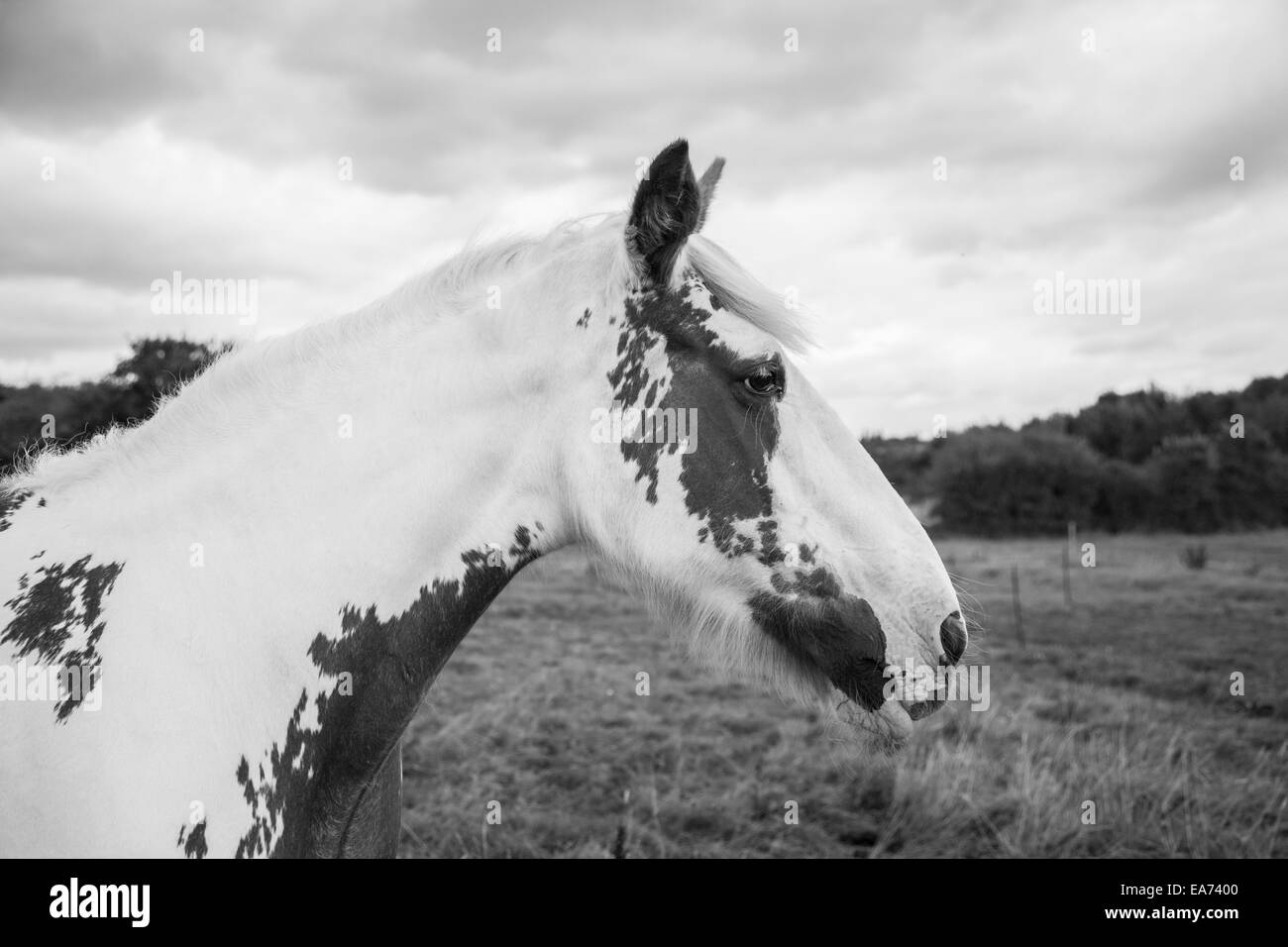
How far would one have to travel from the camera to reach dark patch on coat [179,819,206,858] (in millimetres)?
1987

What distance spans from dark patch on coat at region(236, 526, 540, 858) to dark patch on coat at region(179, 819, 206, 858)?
17 cm

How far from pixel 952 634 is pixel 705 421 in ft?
A: 3.19

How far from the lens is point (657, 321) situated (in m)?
2.47

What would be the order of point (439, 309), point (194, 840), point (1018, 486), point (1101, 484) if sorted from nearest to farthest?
point (194, 840), point (439, 309), point (1018, 486), point (1101, 484)

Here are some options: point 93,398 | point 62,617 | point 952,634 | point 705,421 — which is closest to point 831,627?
point 952,634

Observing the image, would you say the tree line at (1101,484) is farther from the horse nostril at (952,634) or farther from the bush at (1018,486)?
the horse nostril at (952,634)

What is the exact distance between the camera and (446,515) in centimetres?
235

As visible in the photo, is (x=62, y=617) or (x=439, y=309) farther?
(x=439, y=309)

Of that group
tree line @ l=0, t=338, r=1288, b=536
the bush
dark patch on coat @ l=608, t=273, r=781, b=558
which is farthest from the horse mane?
the bush

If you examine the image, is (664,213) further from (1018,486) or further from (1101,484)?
(1101,484)

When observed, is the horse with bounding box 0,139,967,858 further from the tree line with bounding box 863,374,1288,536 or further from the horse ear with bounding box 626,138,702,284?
the tree line with bounding box 863,374,1288,536

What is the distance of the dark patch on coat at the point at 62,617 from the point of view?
2.10m
